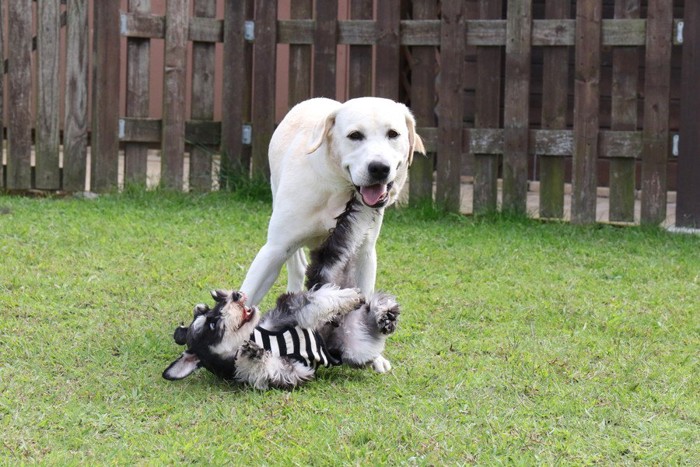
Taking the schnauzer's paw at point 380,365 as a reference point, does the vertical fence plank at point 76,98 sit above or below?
above

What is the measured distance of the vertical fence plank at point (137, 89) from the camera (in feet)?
26.0

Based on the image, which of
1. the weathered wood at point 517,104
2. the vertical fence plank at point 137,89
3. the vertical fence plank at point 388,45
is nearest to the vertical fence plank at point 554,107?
the weathered wood at point 517,104

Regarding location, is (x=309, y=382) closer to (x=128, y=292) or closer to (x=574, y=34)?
(x=128, y=292)

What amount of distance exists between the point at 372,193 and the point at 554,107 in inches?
147

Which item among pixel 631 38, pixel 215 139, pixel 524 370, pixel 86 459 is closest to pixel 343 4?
pixel 215 139

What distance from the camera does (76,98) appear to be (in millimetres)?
7996

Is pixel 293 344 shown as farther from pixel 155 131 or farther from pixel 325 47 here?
pixel 155 131

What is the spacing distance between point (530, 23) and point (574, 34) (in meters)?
0.30

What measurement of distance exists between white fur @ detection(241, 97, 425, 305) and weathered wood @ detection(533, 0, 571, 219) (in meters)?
3.15

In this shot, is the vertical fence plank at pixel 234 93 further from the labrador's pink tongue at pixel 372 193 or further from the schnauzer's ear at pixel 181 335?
the schnauzer's ear at pixel 181 335

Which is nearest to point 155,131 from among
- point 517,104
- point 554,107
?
point 517,104

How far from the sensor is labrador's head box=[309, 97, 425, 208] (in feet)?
13.4

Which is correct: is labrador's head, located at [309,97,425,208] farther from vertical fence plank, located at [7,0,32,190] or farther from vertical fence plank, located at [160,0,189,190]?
vertical fence plank, located at [7,0,32,190]

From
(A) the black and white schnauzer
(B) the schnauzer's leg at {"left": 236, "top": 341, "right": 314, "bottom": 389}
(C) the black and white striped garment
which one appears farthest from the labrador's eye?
(B) the schnauzer's leg at {"left": 236, "top": 341, "right": 314, "bottom": 389}
